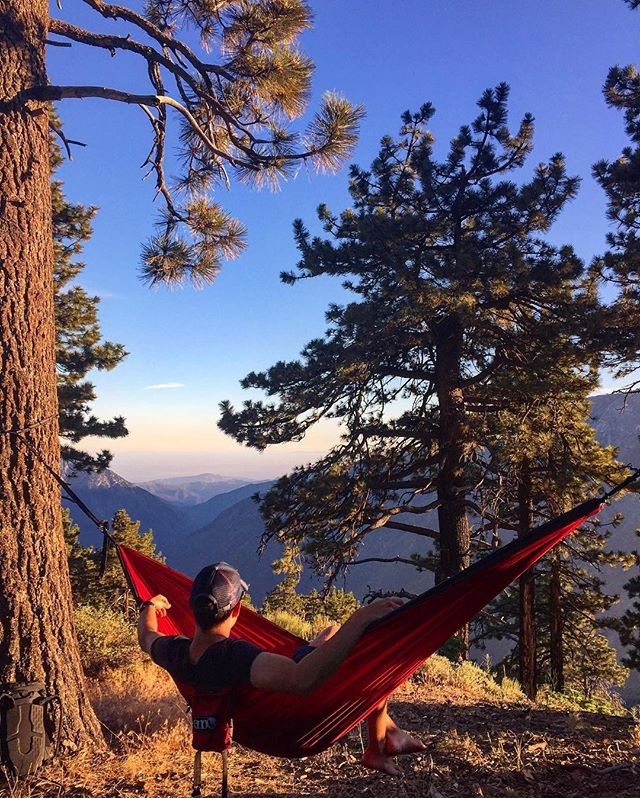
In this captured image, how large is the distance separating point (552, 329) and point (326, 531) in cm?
531

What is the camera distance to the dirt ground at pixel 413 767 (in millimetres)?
3070

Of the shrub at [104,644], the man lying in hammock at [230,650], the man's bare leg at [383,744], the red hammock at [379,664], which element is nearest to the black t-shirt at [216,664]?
the man lying in hammock at [230,650]

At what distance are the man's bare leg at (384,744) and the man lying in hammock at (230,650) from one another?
7cm

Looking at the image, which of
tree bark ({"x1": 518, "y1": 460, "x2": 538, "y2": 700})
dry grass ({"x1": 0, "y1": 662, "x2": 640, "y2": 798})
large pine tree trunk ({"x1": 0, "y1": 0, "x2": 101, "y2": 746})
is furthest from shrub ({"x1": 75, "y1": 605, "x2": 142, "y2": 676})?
tree bark ({"x1": 518, "y1": 460, "x2": 538, "y2": 700})

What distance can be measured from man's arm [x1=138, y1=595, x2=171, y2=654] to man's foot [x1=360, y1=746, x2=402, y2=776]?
1245 millimetres

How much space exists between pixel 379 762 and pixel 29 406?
122 inches

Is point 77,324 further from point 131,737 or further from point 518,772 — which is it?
point 518,772

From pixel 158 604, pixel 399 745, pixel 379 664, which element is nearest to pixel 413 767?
pixel 399 745

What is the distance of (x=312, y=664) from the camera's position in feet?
5.91

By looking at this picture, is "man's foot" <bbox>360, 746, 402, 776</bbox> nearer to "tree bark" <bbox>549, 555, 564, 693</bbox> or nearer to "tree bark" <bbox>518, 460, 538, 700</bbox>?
"tree bark" <bbox>518, 460, 538, 700</bbox>

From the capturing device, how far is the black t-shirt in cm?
210

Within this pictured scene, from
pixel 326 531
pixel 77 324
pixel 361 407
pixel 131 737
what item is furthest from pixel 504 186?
pixel 77 324

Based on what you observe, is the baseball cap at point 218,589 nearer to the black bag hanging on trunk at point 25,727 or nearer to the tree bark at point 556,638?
the black bag hanging on trunk at point 25,727

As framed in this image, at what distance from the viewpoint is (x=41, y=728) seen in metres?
3.23
